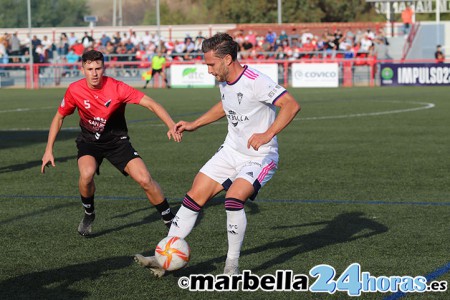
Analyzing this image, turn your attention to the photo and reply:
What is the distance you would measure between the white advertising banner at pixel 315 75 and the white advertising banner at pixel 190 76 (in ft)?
12.7

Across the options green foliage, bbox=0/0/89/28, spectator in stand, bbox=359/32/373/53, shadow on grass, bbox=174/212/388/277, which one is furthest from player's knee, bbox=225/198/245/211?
green foliage, bbox=0/0/89/28

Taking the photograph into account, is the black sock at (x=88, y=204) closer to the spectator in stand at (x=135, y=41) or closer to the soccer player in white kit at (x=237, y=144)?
the soccer player in white kit at (x=237, y=144)

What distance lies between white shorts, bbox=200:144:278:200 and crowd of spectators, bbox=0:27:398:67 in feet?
128

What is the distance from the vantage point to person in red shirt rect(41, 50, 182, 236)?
30.5ft

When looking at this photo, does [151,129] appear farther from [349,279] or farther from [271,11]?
[271,11]

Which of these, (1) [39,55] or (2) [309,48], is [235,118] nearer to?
(2) [309,48]

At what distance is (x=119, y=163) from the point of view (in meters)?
9.50

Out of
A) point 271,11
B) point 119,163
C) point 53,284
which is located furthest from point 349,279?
point 271,11

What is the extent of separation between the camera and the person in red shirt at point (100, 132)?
9297 millimetres

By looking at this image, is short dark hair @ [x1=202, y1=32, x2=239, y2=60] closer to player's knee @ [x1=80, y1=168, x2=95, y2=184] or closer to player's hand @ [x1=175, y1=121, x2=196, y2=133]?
player's hand @ [x1=175, y1=121, x2=196, y2=133]

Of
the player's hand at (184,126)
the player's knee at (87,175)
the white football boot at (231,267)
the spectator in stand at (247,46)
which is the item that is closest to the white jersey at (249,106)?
the player's hand at (184,126)

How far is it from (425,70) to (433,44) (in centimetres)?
1467

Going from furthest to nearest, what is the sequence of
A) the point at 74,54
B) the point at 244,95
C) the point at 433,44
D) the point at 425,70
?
the point at 433,44
the point at 74,54
the point at 425,70
the point at 244,95

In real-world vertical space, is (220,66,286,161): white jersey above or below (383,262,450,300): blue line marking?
above
